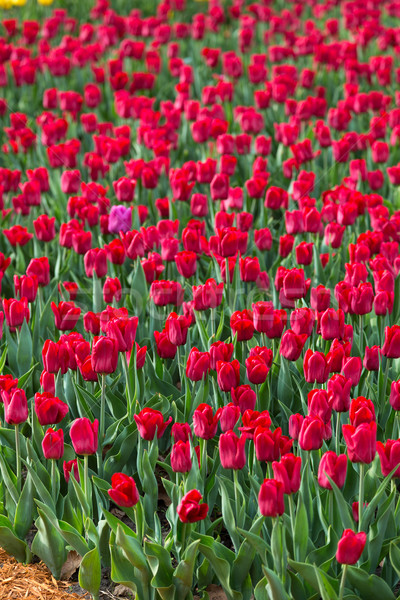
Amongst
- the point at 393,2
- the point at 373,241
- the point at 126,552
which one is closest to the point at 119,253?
the point at 373,241

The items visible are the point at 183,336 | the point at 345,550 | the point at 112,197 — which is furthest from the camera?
the point at 112,197

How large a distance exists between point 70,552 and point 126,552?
0.38m

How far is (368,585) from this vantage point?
6.60 ft

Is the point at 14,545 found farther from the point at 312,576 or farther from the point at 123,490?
the point at 312,576

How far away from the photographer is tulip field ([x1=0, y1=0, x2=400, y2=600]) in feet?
6.80

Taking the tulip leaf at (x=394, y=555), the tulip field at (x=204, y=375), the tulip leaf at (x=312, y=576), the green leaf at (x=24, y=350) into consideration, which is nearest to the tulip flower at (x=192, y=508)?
the tulip field at (x=204, y=375)

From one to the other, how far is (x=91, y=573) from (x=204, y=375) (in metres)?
0.71

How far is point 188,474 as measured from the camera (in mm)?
2244

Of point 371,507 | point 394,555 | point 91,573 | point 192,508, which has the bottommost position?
point 91,573

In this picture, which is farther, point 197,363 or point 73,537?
point 197,363

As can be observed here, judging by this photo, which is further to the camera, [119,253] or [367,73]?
[367,73]

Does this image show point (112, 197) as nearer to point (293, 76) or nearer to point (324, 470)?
point (293, 76)

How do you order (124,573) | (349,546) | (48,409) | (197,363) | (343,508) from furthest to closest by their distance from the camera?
(197,363)
(48,409)
(124,573)
(343,508)
(349,546)

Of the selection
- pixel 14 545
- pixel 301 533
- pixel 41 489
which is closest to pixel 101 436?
pixel 41 489
